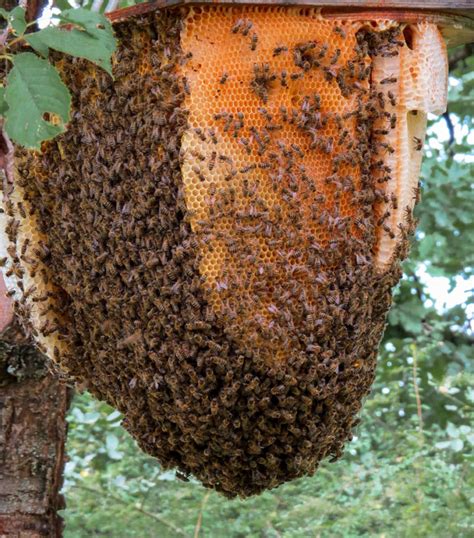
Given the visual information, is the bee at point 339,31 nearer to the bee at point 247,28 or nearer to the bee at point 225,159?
the bee at point 247,28

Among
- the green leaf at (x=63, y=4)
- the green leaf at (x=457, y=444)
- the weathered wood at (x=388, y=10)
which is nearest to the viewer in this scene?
the weathered wood at (x=388, y=10)

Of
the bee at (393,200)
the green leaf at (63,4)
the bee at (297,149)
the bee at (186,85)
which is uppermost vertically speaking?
the green leaf at (63,4)

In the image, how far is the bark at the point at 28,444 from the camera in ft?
9.68

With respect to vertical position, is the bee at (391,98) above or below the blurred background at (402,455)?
above

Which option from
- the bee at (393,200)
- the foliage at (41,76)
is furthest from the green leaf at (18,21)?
the bee at (393,200)

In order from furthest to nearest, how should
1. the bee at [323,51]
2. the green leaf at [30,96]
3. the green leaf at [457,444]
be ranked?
1. the green leaf at [457,444]
2. the bee at [323,51]
3. the green leaf at [30,96]

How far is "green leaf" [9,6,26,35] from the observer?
5.81 feet

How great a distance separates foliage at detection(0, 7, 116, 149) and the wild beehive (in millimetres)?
285

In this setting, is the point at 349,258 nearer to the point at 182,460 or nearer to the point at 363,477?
the point at 182,460

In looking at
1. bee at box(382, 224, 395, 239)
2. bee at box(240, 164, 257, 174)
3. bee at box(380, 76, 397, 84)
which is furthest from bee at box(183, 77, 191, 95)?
bee at box(382, 224, 395, 239)

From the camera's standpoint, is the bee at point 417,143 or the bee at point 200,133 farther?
the bee at point 417,143

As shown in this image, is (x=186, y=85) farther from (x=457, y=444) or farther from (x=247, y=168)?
(x=457, y=444)

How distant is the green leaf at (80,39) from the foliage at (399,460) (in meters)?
3.65

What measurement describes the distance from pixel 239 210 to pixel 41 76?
0.58 m
